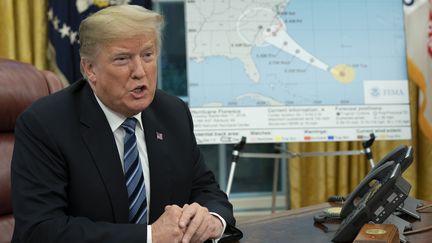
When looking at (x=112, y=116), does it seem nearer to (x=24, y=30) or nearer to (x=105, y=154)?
(x=105, y=154)

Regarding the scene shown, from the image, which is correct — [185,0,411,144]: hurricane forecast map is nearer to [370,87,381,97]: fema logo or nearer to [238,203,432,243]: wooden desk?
[370,87,381,97]: fema logo

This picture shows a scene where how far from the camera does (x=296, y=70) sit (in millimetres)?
3150

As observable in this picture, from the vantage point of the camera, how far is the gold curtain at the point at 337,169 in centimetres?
365

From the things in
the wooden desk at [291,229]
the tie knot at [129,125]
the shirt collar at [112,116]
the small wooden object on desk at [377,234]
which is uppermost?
the shirt collar at [112,116]

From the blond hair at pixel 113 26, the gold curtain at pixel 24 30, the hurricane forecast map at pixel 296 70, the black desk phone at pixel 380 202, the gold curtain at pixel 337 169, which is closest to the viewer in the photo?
the black desk phone at pixel 380 202

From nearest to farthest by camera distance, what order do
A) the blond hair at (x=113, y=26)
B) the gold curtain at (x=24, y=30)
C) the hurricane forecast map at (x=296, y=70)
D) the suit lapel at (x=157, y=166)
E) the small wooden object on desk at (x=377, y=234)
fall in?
1. the small wooden object on desk at (x=377, y=234)
2. the blond hair at (x=113, y=26)
3. the suit lapel at (x=157, y=166)
4. the hurricane forecast map at (x=296, y=70)
5. the gold curtain at (x=24, y=30)

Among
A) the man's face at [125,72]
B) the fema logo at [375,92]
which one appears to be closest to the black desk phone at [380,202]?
the man's face at [125,72]

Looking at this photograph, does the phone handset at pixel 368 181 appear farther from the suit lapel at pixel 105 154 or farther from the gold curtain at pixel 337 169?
the gold curtain at pixel 337 169

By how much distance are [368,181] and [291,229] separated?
25cm

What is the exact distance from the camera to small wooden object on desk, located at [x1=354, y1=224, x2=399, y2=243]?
1.12 meters

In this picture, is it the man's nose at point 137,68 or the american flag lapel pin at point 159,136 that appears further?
the american flag lapel pin at point 159,136

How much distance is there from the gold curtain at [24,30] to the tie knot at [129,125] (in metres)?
2.01

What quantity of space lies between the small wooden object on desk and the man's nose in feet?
2.25

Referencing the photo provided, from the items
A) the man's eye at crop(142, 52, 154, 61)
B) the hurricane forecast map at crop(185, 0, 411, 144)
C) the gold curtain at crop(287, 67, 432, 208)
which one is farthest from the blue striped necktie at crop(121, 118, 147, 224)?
the gold curtain at crop(287, 67, 432, 208)
